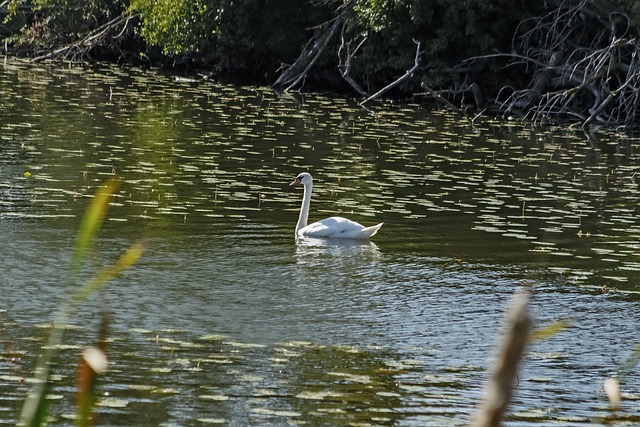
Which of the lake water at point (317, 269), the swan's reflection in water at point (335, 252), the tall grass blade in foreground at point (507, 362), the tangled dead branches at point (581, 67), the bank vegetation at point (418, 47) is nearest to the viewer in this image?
Result: the tall grass blade in foreground at point (507, 362)

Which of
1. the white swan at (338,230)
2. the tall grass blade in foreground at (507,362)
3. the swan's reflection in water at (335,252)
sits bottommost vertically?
the swan's reflection in water at (335,252)

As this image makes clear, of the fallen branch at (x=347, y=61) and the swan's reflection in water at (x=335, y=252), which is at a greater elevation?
the fallen branch at (x=347, y=61)

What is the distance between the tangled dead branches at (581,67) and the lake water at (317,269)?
184 centimetres

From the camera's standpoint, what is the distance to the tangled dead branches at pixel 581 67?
21.0 metres

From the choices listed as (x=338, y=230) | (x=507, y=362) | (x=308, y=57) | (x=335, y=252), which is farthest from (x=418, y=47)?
(x=507, y=362)

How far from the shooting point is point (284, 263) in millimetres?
10055

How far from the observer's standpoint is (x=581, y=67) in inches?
880

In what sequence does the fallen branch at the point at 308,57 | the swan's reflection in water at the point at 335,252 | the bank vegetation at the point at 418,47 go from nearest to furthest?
the swan's reflection in water at the point at 335,252, the bank vegetation at the point at 418,47, the fallen branch at the point at 308,57

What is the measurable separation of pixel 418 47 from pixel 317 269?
43.3 feet

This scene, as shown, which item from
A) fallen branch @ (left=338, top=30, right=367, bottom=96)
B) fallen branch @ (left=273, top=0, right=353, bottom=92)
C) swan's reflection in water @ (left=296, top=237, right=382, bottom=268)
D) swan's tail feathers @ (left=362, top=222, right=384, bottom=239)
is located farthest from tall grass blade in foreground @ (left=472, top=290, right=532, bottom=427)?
fallen branch @ (left=273, top=0, right=353, bottom=92)

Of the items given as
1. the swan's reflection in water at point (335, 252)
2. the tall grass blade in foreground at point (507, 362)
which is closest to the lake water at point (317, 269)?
the swan's reflection in water at point (335, 252)

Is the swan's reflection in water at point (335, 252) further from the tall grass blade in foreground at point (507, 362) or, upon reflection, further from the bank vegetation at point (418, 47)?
the bank vegetation at point (418, 47)

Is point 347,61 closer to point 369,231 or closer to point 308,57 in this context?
point 308,57

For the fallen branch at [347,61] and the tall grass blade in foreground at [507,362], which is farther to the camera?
the fallen branch at [347,61]
